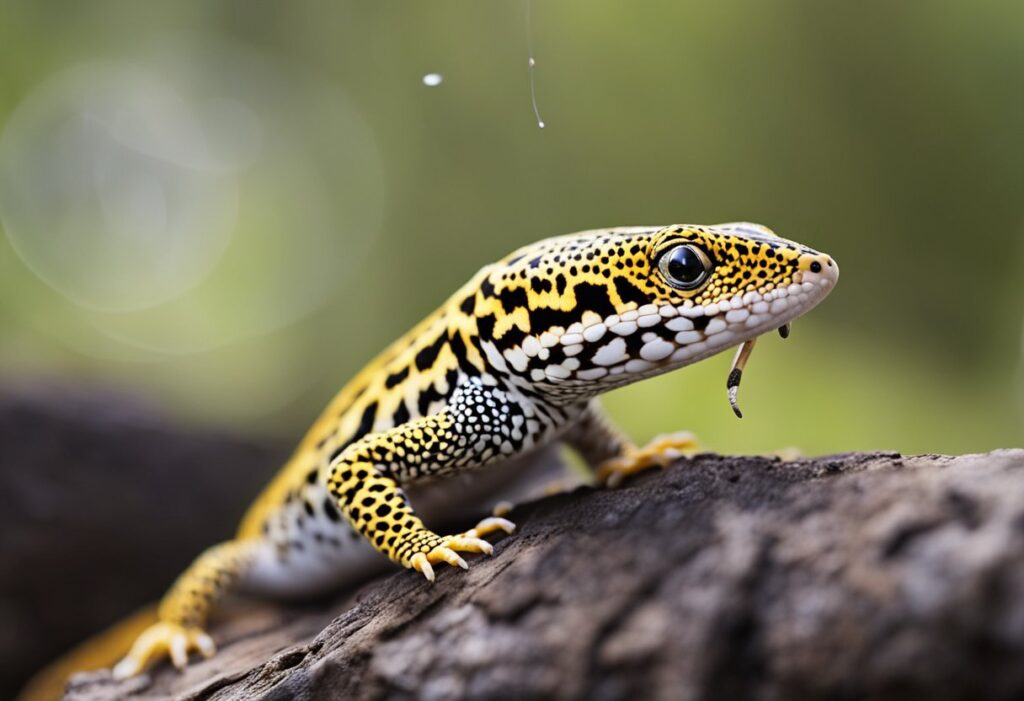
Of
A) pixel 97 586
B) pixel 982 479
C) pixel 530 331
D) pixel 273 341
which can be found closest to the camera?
pixel 982 479

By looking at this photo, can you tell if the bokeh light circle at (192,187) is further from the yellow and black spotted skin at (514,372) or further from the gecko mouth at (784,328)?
the gecko mouth at (784,328)

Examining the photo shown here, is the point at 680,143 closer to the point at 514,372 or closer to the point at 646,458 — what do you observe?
the point at 646,458

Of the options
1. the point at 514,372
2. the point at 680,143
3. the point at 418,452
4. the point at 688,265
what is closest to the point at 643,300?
the point at 688,265

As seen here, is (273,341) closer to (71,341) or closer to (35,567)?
(71,341)

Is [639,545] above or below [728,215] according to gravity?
below

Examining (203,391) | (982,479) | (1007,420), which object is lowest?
(1007,420)

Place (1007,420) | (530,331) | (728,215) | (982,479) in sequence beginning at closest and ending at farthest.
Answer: (982,479) → (530,331) → (728,215) → (1007,420)

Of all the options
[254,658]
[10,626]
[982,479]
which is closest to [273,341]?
[10,626]
